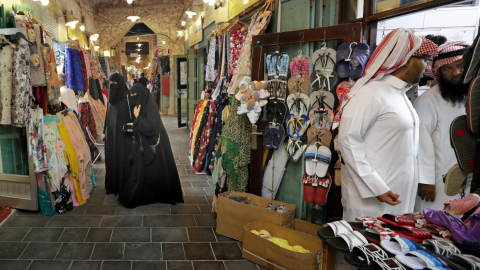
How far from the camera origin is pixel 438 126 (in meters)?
2.34

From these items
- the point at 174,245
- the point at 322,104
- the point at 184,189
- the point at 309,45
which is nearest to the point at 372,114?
the point at 322,104

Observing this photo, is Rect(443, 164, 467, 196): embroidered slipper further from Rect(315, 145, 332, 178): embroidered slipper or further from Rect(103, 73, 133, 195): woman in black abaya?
Rect(103, 73, 133, 195): woman in black abaya

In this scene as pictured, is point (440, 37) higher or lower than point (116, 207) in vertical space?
higher

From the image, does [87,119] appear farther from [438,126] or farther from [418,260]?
[418,260]

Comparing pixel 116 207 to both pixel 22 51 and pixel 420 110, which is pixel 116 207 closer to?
pixel 22 51

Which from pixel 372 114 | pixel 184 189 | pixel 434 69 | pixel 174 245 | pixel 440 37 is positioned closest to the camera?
pixel 372 114

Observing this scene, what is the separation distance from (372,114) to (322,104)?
0.87 metres

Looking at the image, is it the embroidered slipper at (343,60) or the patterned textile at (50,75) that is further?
the patterned textile at (50,75)

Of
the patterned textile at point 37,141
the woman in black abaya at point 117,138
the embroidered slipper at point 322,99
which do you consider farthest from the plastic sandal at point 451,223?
the patterned textile at point 37,141

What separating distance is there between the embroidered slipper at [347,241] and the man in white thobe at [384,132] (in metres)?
0.76

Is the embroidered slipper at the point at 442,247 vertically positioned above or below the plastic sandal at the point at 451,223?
below

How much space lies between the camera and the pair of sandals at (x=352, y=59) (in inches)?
102

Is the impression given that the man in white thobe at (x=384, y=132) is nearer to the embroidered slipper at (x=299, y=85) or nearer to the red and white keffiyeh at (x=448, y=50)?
the red and white keffiyeh at (x=448, y=50)

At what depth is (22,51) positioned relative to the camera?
3.61m
